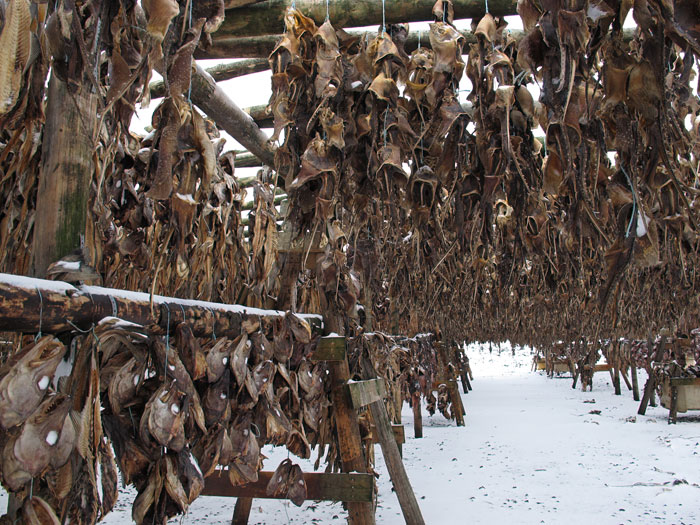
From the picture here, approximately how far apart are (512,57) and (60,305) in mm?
1819

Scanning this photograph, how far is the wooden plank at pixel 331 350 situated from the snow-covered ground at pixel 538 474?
2290 millimetres

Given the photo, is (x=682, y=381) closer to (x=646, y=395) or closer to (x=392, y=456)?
(x=646, y=395)

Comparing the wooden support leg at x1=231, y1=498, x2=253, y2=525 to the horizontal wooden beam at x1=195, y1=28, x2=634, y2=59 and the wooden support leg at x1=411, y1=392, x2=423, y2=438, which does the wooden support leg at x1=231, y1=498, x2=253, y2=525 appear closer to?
the horizontal wooden beam at x1=195, y1=28, x2=634, y2=59

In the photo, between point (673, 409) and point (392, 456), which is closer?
point (392, 456)

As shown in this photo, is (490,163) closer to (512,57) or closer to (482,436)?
(512,57)

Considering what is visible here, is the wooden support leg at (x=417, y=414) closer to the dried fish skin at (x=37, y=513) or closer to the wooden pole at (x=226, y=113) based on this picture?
the wooden pole at (x=226, y=113)

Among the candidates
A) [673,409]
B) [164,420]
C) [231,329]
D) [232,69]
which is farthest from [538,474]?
[164,420]

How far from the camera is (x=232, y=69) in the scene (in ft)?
9.93

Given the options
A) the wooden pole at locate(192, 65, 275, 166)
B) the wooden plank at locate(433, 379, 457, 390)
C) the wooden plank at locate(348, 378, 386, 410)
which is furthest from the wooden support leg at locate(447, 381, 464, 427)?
the wooden pole at locate(192, 65, 275, 166)

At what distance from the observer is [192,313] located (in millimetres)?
1594

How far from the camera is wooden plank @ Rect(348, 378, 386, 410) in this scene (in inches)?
113

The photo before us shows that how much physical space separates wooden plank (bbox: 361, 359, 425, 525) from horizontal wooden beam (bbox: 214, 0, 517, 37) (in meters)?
2.11

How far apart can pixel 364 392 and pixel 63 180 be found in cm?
212

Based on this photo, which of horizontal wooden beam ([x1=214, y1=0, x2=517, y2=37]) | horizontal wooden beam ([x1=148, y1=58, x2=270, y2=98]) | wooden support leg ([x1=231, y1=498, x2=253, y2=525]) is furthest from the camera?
wooden support leg ([x1=231, y1=498, x2=253, y2=525])
